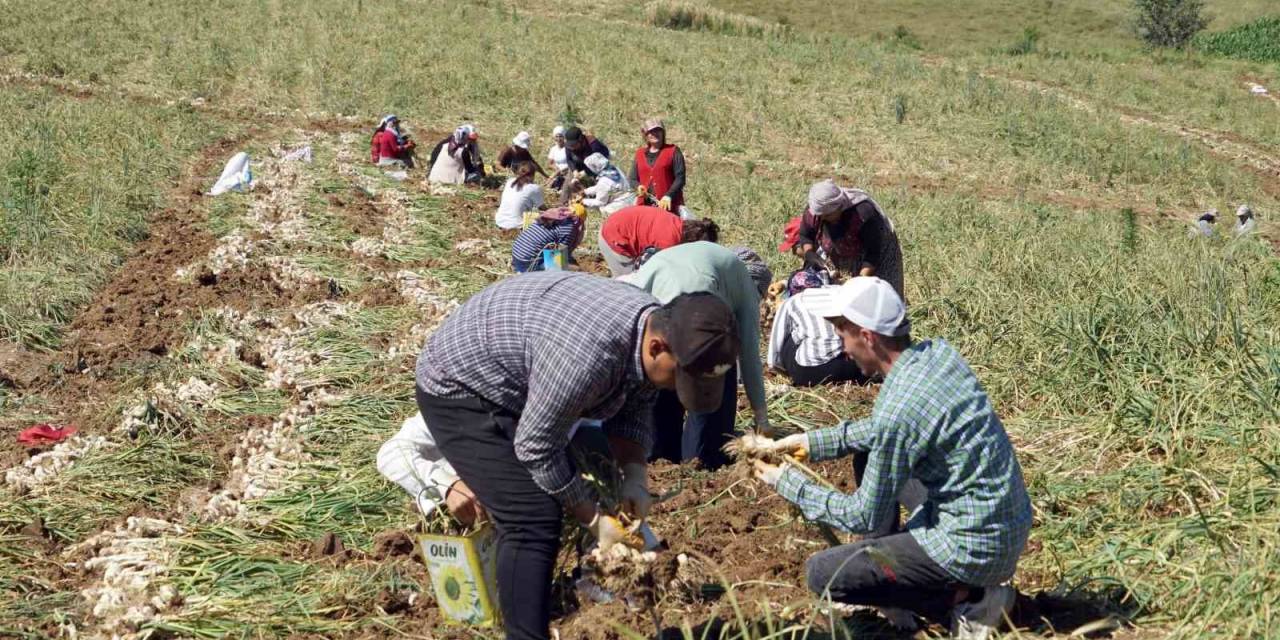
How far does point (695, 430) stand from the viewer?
4.83 meters

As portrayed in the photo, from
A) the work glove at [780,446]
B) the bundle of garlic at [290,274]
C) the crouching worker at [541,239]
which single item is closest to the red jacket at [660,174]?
the crouching worker at [541,239]

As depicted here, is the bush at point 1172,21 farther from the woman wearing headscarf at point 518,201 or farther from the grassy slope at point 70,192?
the woman wearing headscarf at point 518,201

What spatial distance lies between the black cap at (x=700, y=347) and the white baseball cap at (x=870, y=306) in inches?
18.4

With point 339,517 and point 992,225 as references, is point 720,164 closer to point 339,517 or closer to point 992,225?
point 992,225

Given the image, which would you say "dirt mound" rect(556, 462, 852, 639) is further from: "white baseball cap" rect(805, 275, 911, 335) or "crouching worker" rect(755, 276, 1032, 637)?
"white baseball cap" rect(805, 275, 911, 335)

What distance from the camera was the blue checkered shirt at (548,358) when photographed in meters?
2.68

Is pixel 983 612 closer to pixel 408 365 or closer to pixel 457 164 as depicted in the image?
pixel 408 365

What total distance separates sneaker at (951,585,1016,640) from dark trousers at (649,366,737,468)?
1701mm

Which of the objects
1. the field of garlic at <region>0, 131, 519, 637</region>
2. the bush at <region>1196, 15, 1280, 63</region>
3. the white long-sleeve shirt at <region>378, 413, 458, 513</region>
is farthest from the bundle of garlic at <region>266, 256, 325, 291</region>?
the bush at <region>1196, 15, 1280, 63</region>

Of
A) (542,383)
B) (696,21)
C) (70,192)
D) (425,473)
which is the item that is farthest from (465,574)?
(696,21)

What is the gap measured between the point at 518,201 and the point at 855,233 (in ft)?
14.3

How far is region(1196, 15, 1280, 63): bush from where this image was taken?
106ft

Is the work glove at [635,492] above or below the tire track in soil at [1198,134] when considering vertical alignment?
above

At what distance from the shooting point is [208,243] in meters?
8.88
